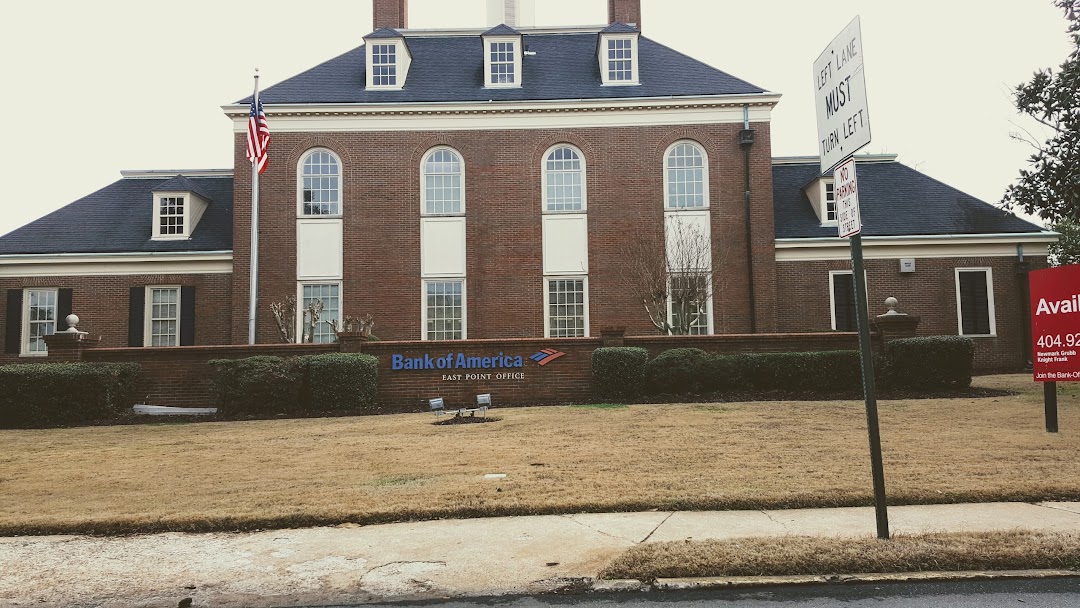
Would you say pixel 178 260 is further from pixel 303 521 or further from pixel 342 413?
pixel 303 521

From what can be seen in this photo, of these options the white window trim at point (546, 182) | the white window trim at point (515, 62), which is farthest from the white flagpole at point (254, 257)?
the white window trim at point (546, 182)

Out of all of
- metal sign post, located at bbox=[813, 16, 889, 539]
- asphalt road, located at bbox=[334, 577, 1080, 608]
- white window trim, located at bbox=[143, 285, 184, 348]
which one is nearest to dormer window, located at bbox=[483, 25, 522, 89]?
white window trim, located at bbox=[143, 285, 184, 348]

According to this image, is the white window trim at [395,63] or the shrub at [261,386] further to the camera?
the white window trim at [395,63]

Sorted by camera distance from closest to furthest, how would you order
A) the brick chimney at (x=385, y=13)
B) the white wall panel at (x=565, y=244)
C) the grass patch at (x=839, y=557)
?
the grass patch at (x=839, y=557), the white wall panel at (x=565, y=244), the brick chimney at (x=385, y=13)

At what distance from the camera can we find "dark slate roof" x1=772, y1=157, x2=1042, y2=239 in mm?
25938

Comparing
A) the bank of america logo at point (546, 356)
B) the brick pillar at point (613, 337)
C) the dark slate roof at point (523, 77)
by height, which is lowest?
the bank of america logo at point (546, 356)

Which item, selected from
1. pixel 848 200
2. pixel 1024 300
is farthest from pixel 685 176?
pixel 848 200

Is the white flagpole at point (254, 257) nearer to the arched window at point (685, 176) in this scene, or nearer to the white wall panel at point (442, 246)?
the white wall panel at point (442, 246)

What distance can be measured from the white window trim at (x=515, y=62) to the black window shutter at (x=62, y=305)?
1459cm

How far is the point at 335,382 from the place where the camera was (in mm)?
17500

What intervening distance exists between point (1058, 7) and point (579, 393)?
13.6m

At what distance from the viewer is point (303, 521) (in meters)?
7.16

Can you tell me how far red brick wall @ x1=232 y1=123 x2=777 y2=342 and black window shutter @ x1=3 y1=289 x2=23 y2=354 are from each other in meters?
6.98

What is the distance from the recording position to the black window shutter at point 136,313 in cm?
2534
